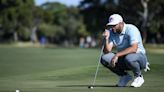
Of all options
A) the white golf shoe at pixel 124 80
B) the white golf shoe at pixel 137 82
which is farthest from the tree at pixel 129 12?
the white golf shoe at pixel 137 82

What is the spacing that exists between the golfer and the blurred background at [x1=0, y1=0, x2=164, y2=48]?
55.9m

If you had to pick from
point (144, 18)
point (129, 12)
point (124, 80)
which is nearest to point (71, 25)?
point (129, 12)

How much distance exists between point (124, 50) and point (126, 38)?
0.88ft

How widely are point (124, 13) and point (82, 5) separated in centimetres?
938

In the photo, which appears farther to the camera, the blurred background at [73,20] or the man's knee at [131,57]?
the blurred background at [73,20]

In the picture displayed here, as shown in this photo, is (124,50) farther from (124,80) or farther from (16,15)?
(16,15)

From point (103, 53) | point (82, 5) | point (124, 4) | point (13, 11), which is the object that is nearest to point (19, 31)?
point (13, 11)

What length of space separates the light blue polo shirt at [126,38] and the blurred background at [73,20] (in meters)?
55.9

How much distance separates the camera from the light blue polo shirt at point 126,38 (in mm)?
10273

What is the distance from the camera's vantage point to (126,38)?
411 inches

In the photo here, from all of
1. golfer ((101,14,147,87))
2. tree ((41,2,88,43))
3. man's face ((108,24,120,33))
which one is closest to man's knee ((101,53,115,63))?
golfer ((101,14,147,87))

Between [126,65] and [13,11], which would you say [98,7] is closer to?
[13,11]

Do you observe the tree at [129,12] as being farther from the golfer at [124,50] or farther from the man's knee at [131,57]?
the man's knee at [131,57]

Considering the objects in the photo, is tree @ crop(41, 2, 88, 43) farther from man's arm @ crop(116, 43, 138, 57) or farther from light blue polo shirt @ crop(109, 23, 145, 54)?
man's arm @ crop(116, 43, 138, 57)
